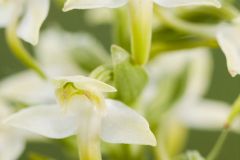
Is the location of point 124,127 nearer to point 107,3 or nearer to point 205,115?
point 107,3

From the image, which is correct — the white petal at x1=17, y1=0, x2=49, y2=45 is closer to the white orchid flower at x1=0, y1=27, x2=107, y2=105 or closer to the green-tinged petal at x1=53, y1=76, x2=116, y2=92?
the green-tinged petal at x1=53, y1=76, x2=116, y2=92

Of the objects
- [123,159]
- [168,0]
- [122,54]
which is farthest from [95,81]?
[123,159]

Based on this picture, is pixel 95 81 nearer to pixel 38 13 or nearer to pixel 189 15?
pixel 38 13

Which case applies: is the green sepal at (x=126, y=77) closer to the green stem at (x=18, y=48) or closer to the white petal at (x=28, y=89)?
the green stem at (x=18, y=48)

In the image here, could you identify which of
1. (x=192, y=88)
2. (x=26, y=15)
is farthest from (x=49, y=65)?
(x=26, y=15)

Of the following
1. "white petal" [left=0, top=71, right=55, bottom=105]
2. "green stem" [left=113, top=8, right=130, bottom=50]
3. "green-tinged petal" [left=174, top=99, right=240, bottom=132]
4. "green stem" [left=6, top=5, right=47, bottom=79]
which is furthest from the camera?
"green-tinged petal" [left=174, top=99, right=240, bottom=132]

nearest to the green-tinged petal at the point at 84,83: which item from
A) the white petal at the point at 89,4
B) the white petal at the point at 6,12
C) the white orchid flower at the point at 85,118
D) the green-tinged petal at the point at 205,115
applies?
the white orchid flower at the point at 85,118

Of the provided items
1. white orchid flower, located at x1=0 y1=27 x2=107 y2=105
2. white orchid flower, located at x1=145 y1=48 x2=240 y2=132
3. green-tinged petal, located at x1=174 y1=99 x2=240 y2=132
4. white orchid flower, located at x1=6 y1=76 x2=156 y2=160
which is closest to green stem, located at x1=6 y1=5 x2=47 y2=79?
white orchid flower, located at x1=6 y1=76 x2=156 y2=160
